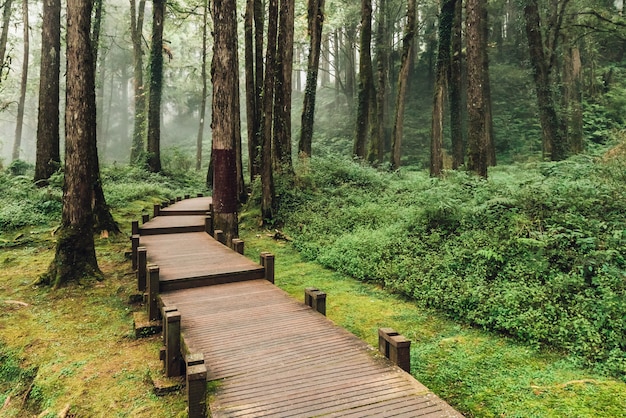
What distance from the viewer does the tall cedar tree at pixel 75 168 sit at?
8227mm

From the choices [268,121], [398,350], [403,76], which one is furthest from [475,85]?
[398,350]

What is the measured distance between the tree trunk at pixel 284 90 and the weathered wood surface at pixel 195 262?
223 inches

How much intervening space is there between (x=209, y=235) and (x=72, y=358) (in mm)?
6657

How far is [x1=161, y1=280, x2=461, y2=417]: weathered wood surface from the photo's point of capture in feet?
11.7

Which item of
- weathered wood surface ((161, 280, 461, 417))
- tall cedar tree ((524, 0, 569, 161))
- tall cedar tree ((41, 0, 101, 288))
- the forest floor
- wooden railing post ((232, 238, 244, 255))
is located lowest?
the forest floor

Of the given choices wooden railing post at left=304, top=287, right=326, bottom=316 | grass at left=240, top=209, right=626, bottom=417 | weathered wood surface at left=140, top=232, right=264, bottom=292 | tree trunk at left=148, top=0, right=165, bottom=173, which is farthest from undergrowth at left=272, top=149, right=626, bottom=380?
tree trunk at left=148, top=0, right=165, bottom=173

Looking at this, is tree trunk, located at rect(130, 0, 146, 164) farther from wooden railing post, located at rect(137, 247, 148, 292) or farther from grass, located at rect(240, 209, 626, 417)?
grass, located at rect(240, 209, 626, 417)

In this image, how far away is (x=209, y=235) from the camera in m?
12.2

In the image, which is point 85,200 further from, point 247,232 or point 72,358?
point 247,232

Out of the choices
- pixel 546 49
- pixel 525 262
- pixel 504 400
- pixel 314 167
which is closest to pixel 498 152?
pixel 546 49

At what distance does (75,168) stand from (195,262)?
10.7ft

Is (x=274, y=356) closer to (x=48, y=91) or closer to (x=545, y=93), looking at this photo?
(x=48, y=91)

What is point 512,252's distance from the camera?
7.37 metres

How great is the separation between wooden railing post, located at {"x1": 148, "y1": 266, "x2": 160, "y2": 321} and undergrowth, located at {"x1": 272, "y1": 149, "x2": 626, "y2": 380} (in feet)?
15.0
